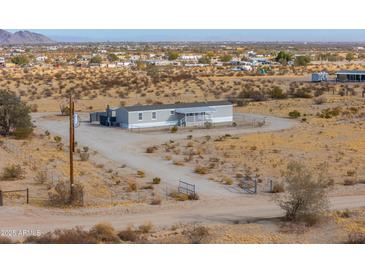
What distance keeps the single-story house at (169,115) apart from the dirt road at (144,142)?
55.7 inches

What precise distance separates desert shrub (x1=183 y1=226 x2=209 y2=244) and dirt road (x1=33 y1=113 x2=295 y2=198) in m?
6.91

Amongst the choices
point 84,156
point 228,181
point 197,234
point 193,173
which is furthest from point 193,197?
point 84,156

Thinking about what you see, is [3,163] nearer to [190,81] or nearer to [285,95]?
[285,95]

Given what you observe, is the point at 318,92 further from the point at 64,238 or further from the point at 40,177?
the point at 64,238

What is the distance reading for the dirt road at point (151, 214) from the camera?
23.6 m

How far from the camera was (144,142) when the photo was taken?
45.8m

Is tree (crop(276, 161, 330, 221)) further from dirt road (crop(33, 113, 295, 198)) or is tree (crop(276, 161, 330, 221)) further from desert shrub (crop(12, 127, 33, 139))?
desert shrub (crop(12, 127, 33, 139))

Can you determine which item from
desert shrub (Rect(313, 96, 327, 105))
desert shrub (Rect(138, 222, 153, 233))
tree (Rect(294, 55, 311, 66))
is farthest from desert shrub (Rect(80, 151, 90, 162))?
tree (Rect(294, 55, 311, 66))

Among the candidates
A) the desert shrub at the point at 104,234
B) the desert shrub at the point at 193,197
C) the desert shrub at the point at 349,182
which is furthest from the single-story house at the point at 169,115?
the desert shrub at the point at 104,234

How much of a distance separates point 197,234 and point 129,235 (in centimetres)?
231

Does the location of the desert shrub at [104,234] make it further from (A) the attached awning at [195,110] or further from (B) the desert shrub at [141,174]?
(A) the attached awning at [195,110]

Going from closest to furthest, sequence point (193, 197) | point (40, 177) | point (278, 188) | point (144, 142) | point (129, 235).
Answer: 1. point (129, 235)
2. point (193, 197)
3. point (278, 188)
4. point (40, 177)
5. point (144, 142)

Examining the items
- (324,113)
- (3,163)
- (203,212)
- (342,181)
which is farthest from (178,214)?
(324,113)

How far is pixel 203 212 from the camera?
85.0 ft
